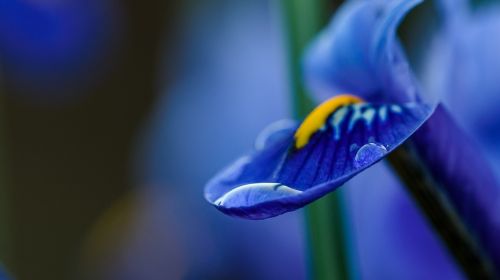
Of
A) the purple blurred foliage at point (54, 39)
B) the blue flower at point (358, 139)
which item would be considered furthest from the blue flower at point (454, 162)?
the purple blurred foliage at point (54, 39)

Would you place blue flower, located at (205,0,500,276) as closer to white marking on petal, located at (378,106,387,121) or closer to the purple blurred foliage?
white marking on petal, located at (378,106,387,121)

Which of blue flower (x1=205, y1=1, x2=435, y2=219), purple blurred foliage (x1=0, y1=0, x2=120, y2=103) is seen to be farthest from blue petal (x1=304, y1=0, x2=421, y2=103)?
purple blurred foliage (x1=0, y1=0, x2=120, y2=103)

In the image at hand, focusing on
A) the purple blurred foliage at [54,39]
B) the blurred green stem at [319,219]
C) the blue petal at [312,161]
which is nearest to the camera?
the blue petal at [312,161]

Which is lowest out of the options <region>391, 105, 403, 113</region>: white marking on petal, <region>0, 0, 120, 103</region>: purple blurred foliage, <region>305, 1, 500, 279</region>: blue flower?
<region>305, 1, 500, 279</region>: blue flower

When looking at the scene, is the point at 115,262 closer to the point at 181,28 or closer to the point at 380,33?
the point at 181,28

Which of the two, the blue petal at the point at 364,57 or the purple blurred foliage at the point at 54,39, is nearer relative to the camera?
the blue petal at the point at 364,57

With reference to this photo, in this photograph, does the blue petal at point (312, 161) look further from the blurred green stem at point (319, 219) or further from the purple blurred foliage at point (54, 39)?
the purple blurred foliage at point (54, 39)

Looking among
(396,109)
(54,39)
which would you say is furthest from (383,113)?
(54,39)
